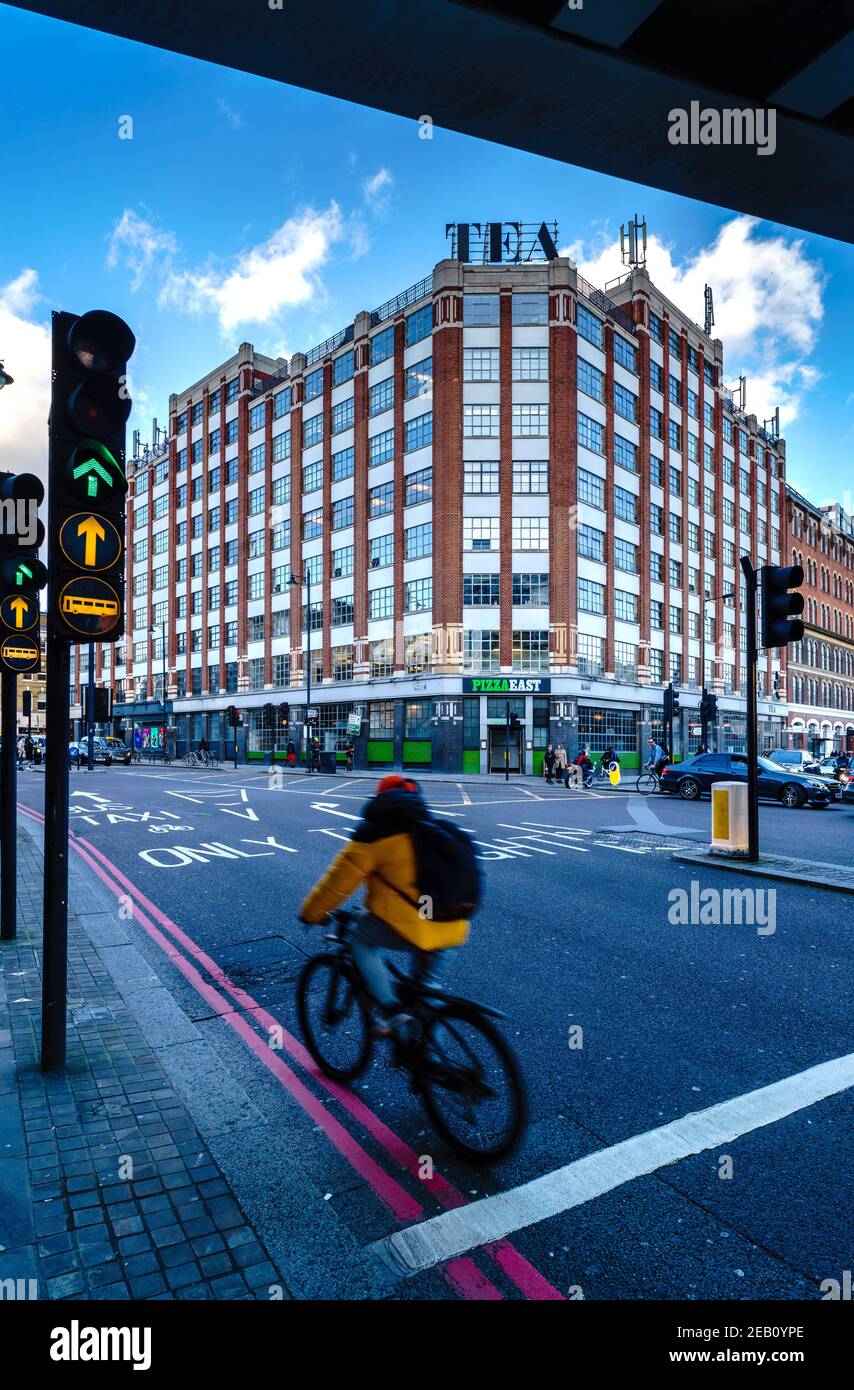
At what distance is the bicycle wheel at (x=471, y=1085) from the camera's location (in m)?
2.94

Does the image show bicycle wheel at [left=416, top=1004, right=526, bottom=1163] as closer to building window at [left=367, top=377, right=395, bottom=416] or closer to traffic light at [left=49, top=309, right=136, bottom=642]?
traffic light at [left=49, top=309, right=136, bottom=642]

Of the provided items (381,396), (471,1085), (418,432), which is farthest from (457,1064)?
(381,396)

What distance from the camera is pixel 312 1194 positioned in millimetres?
2783

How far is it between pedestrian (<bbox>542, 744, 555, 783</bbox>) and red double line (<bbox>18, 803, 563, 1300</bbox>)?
23490mm

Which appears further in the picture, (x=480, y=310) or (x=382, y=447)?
(x=382, y=447)

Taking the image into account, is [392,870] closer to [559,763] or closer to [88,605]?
[88,605]

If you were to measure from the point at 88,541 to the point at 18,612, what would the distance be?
317 cm

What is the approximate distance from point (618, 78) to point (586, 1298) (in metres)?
4.35

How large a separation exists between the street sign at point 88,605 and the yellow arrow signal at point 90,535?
10 cm

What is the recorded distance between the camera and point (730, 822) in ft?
32.6

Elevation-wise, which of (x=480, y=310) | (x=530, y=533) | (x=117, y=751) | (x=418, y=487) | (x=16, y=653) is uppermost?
(x=480, y=310)

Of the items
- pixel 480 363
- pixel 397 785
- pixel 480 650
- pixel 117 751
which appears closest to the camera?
pixel 397 785

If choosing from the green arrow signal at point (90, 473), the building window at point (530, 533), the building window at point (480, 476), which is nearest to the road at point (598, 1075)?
the green arrow signal at point (90, 473)

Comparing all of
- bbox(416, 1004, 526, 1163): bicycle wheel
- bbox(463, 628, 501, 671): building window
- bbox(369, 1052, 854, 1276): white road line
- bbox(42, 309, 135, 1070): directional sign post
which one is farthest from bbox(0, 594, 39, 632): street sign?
bbox(463, 628, 501, 671): building window
